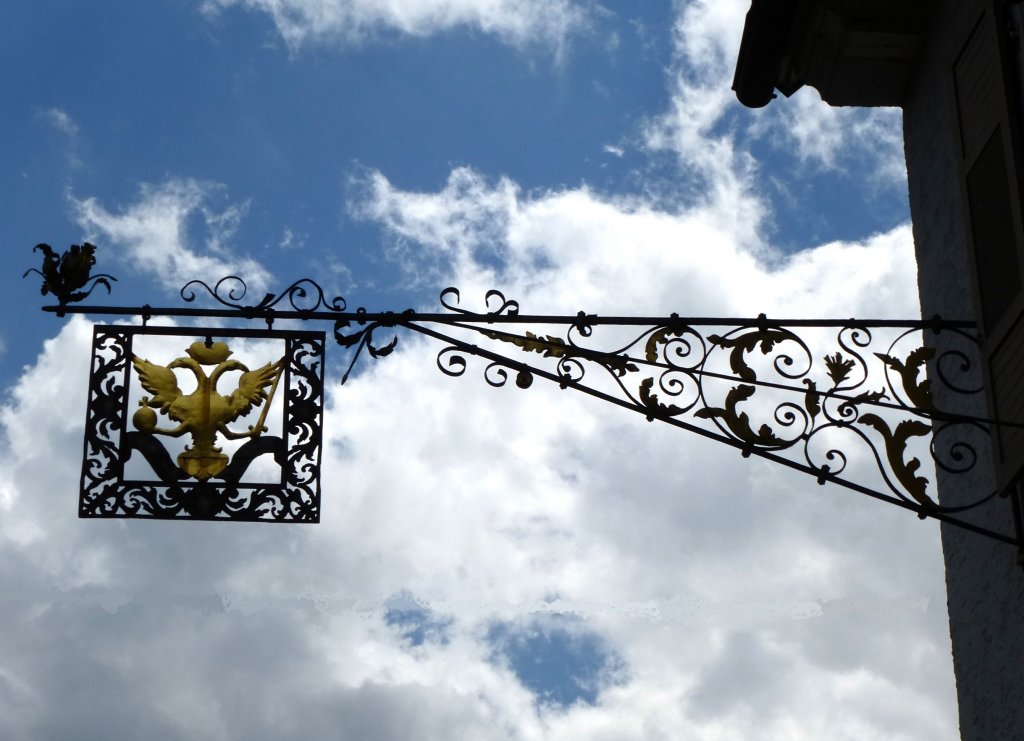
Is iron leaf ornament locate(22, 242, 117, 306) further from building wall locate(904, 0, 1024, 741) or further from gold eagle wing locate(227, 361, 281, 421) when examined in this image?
building wall locate(904, 0, 1024, 741)

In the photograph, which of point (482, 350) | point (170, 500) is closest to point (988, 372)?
point (482, 350)

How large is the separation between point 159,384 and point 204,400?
8.0 inches

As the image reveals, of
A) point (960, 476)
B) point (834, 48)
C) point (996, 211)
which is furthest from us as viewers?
point (834, 48)

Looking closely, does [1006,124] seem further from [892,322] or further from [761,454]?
[761,454]

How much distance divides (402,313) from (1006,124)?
2457 mm

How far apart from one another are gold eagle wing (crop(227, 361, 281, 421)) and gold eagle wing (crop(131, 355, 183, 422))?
23cm

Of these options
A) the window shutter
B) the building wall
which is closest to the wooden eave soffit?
the building wall

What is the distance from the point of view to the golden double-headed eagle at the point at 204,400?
7.09m

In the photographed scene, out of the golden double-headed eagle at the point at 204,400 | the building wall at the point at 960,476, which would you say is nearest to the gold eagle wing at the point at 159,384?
the golden double-headed eagle at the point at 204,400

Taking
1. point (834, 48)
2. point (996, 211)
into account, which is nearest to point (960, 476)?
point (996, 211)

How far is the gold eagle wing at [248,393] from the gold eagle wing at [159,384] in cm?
23

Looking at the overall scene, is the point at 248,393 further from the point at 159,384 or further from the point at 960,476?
the point at 960,476

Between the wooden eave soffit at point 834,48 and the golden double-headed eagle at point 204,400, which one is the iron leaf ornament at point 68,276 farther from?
the wooden eave soffit at point 834,48

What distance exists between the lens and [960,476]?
270 inches
